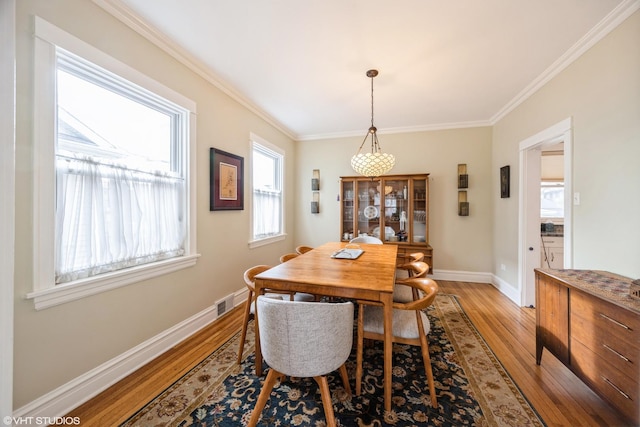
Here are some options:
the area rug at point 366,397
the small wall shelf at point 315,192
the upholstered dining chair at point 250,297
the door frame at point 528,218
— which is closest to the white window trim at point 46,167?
the area rug at point 366,397

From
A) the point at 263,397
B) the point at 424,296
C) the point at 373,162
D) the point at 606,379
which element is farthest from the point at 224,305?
the point at 606,379

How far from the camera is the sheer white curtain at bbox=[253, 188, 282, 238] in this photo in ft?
12.3

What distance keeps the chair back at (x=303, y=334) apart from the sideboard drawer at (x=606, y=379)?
1.47 m

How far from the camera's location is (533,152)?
3.08 m

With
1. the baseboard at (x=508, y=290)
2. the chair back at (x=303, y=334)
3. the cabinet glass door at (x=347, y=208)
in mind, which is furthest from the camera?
the cabinet glass door at (x=347, y=208)

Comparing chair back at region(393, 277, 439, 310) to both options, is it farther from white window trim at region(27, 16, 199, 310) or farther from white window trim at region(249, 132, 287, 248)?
white window trim at region(249, 132, 287, 248)

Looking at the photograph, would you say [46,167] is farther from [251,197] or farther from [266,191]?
[266,191]

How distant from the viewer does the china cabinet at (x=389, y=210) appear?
4.19m

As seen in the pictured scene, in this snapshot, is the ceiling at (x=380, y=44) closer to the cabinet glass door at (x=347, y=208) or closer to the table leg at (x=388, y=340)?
the cabinet glass door at (x=347, y=208)

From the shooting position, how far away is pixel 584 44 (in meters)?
2.11

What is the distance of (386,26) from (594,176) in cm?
214

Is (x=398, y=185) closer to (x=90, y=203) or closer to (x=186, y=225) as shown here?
(x=186, y=225)

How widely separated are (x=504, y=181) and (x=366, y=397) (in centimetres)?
357

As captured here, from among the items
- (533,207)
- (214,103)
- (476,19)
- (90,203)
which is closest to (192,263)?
(90,203)
